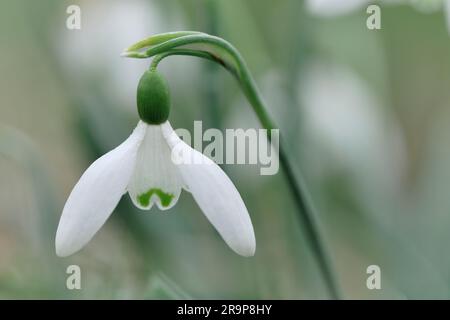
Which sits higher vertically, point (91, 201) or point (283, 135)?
point (283, 135)

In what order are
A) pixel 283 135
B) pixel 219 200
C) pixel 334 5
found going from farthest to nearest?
1. pixel 283 135
2. pixel 334 5
3. pixel 219 200

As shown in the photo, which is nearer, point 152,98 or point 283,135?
point 152,98

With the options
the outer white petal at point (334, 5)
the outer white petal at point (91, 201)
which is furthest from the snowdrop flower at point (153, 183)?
the outer white petal at point (334, 5)

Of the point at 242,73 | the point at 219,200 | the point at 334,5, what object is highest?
the point at 334,5

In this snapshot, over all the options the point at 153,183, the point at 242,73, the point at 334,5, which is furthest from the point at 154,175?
the point at 334,5

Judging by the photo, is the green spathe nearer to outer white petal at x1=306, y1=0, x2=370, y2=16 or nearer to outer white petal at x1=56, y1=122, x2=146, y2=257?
outer white petal at x1=56, y1=122, x2=146, y2=257

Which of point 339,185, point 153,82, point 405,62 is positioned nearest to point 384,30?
point 405,62

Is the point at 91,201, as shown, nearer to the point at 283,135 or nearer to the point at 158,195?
the point at 158,195
